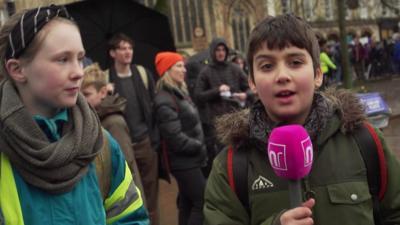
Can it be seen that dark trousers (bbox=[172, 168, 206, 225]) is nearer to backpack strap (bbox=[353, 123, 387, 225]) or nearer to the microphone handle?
backpack strap (bbox=[353, 123, 387, 225])

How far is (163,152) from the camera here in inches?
194

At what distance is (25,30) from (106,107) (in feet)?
6.73

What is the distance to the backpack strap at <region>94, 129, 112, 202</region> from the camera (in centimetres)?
204

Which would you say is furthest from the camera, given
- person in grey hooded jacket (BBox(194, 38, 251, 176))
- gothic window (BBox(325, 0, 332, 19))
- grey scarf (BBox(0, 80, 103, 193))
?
gothic window (BBox(325, 0, 332, 19))

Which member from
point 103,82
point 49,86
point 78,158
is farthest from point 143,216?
point 103,82

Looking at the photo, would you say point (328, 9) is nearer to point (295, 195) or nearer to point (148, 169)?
point (148, 169)

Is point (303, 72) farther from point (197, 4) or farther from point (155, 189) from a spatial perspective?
point (197, 4)

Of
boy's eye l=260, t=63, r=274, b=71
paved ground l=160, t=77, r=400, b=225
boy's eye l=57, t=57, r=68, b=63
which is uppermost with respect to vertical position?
boy's eye l=57, t=57, r=68, b=63

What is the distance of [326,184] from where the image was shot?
1.91 m

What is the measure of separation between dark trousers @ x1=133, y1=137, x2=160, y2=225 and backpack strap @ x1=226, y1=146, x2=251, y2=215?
2.80 metres

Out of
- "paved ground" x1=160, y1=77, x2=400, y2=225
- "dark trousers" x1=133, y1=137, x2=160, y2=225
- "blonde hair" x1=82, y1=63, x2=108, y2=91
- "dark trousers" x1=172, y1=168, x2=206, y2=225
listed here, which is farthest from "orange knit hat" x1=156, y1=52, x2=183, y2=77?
"paved ground" x1=160, y1=77, x2=400, y2=225

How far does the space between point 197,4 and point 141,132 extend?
110 feet

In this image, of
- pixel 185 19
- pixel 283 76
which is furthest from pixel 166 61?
pixel 185 19

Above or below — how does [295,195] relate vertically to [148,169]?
above
